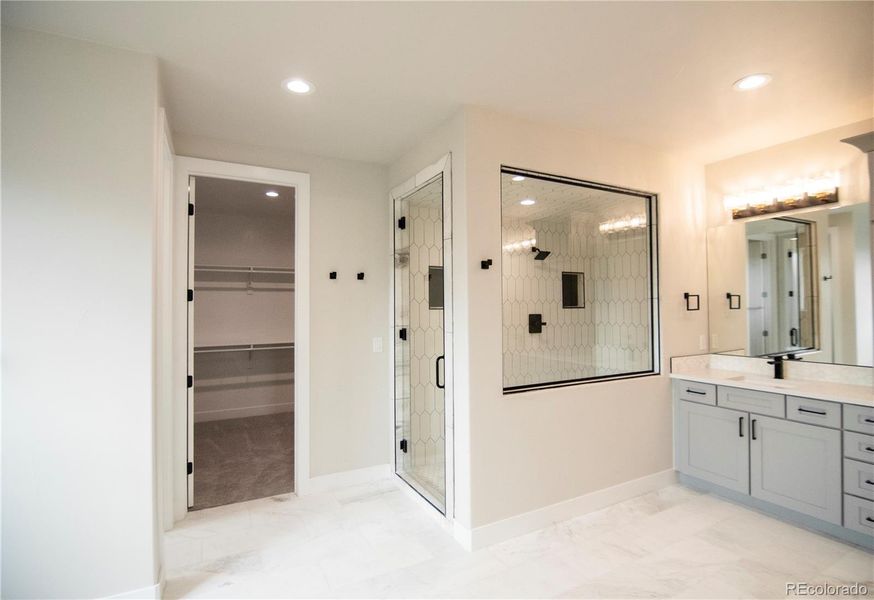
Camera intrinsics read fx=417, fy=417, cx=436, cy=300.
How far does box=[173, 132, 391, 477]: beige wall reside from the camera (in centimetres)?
328

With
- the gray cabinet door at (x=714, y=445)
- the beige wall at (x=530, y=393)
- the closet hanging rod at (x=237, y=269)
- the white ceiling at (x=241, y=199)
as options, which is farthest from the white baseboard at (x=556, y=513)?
the closet hanging rod at (x=237, y=269)

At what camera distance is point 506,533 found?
8.41 feet

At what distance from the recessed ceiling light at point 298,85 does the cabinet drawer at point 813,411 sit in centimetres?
351

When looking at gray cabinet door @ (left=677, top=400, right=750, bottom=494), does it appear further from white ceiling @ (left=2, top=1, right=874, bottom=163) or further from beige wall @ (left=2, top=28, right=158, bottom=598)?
beige wall @ (left=2, top=28, right=158, bottom=598)

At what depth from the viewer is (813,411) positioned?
259 cm

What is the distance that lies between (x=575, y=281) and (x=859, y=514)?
2083 mm

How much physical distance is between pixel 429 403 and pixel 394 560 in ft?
3.69

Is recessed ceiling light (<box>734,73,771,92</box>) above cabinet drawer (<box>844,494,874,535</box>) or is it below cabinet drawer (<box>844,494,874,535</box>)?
above

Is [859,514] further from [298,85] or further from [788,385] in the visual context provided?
[298,85]

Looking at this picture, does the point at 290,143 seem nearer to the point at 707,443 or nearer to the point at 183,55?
the point at 183,55

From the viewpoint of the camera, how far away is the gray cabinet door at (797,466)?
98.5 inches

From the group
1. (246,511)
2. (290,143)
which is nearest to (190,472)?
(246,511)

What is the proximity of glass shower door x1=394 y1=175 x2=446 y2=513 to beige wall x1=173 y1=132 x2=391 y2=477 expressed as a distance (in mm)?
165

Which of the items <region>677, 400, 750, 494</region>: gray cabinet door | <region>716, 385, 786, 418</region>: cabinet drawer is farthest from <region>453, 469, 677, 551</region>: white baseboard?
<region>716, 385, 786, 418</region>: cabinet drawer
